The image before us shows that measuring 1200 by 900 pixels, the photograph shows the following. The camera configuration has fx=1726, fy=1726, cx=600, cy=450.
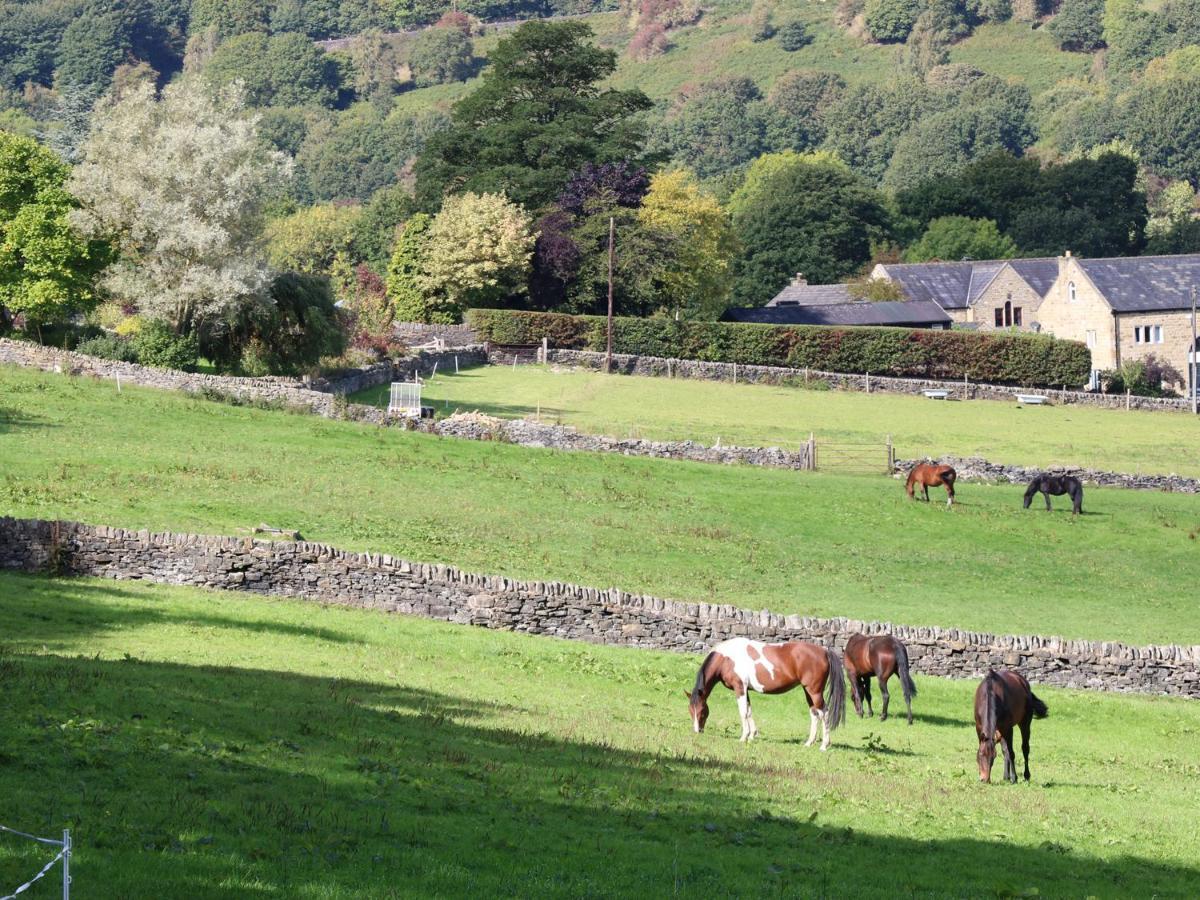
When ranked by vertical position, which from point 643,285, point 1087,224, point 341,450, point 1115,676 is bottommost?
point 1115,676

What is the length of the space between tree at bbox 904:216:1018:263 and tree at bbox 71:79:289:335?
330 feet

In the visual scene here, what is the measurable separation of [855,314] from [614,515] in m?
71.8

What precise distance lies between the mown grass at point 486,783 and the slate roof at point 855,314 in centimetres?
8640

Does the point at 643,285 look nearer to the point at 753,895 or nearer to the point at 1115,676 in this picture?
the point at 1115,676

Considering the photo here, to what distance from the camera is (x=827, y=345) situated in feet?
337

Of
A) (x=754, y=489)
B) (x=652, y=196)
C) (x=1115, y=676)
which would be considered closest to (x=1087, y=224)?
(x=652, y=196)

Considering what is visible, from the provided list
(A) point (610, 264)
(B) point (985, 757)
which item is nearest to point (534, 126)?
(A) point (610, 264)

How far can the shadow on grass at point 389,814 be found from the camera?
15383 millimetres

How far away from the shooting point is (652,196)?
11662 centimetres

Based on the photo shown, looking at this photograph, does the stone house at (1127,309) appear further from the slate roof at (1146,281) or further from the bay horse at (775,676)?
the bay horse at (775,676)

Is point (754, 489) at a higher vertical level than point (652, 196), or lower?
lower

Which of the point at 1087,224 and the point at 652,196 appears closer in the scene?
the point at 652,196

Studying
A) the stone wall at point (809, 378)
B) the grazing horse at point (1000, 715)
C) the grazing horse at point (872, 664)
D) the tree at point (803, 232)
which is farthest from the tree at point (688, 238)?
the grazing horse at point (1000, 715)

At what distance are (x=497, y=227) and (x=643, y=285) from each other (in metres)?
10.2
